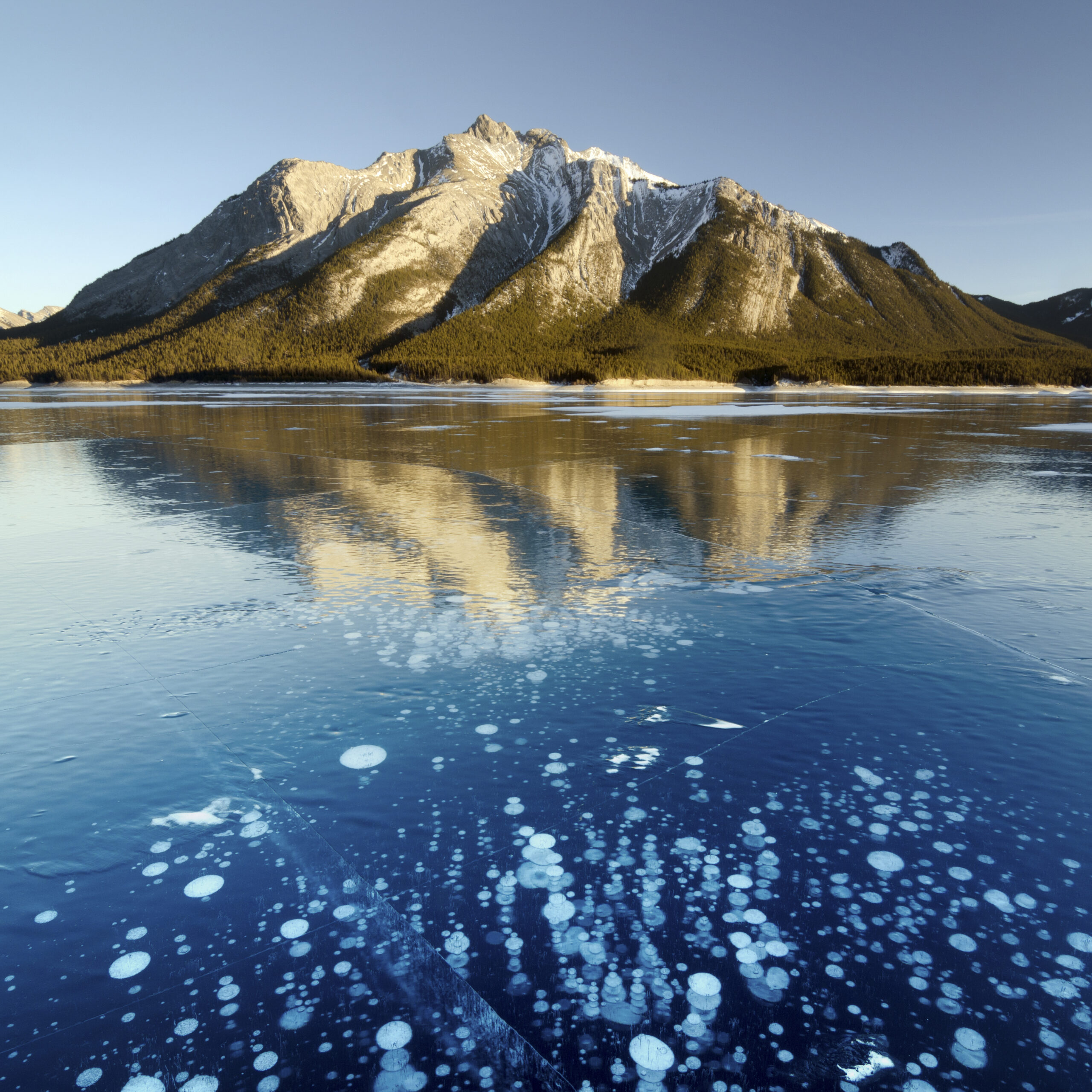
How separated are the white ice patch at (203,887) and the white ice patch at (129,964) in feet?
1.27

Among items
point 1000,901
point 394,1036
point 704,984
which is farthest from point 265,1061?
point 1000,901

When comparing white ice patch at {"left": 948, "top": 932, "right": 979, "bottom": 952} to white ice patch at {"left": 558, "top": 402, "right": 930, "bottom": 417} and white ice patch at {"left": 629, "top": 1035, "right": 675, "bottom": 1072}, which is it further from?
white ice patch at {"left": 558, "top": 402, "right": 930, "bottom": 417}

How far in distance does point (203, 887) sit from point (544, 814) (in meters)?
1.86

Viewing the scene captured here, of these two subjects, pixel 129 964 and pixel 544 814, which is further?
pixel 544 814

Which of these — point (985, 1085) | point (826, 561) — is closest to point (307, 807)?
point (985, 1085)

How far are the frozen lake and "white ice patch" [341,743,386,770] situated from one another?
2 centimetres

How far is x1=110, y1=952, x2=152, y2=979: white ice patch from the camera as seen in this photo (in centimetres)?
307

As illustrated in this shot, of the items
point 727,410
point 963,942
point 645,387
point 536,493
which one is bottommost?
point 963,942

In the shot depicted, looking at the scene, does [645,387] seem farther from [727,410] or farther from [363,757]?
[363,757]

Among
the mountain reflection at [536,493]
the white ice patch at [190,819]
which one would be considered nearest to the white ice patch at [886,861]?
the white ice patch at [190,819]

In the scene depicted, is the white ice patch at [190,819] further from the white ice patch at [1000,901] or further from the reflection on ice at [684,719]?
the white ice patch at [1000,901]

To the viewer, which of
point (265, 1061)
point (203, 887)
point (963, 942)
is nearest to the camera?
point (265, 1061)

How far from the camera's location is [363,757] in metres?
4.85

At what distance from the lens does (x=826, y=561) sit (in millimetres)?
9992
